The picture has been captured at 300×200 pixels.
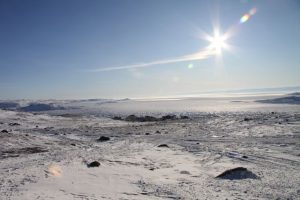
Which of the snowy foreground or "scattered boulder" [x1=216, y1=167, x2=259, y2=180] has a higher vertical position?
"scattered boulder" [x1=216, y1=167, x2=259, y2=180]

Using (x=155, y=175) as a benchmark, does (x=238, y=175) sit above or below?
above

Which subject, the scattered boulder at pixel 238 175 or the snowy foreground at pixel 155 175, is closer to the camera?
the snowy foreground at pixel 155 175

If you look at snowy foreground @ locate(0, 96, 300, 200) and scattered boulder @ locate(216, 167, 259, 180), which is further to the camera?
scattered boulder @ locate(216, 167, 259, 180)

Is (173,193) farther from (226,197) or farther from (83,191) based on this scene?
(83,191)

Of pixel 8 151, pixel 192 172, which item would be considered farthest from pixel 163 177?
pixel 8 151

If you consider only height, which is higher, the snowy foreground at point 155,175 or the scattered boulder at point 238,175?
the scattered boulder at point 238,175

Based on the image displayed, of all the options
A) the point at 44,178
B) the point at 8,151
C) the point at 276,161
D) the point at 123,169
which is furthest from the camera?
the point at 8,151

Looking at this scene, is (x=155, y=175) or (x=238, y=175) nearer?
(x=238, y=175)

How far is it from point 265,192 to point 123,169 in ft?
Answer: 22.9

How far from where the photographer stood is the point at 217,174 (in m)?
13.3

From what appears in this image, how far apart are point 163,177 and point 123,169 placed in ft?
8.64

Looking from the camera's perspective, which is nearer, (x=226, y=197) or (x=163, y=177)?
(x=226, y=197)

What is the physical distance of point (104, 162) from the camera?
16.1 meters

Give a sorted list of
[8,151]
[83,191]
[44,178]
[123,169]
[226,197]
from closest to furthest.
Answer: [226,197] → [83,191] → [44,178] → [123,169] → [8,151]
